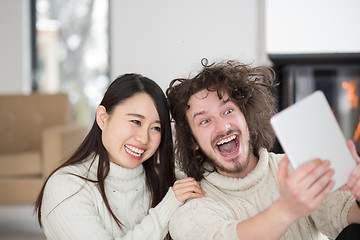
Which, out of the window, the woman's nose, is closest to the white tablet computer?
the woman's nose

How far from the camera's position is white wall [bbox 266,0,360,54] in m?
2.69

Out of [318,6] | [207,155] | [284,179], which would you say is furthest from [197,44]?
[284,179]

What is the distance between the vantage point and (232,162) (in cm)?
149

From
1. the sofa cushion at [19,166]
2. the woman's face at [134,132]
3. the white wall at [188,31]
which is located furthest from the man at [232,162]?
the sofa cushion at [19,166]

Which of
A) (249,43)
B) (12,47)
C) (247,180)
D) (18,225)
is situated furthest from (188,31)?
(12,47)

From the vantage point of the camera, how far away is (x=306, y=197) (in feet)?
3.23

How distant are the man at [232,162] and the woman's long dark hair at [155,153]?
5 cm

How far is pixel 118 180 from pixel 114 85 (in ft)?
1.04

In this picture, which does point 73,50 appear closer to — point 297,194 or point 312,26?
point 312,26

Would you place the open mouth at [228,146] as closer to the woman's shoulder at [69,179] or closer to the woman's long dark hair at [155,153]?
the woman's long dark hair at [155,153]

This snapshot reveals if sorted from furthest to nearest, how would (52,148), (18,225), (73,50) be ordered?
(73,50), (18,225), (52,148)

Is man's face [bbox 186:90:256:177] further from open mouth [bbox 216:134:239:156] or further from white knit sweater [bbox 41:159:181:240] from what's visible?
white knit sweater [bbox 41:159:181:240]

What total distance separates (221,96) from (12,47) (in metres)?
4.49

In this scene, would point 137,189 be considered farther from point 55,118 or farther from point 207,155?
Answer: point 55,118
